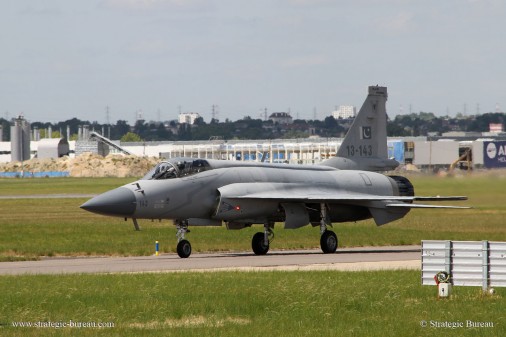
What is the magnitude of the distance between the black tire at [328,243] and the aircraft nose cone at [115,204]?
6.54 metres

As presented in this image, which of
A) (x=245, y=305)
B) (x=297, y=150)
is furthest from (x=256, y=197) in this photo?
(x=297, y=150)

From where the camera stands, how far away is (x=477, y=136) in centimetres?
17050

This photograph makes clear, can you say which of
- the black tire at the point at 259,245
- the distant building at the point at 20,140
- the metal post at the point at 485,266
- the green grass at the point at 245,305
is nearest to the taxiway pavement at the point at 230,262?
the black tire at the point at 259,245

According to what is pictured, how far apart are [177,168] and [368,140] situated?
9.56 m

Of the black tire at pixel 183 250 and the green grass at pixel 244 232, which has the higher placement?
the black tire at pixel 183 250

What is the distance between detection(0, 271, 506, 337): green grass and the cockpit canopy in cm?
894

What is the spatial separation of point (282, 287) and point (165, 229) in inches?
940

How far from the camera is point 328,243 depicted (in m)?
34.2

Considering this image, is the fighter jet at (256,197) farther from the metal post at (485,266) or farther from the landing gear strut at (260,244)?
the metal post at (485,266)

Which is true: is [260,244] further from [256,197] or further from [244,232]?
[244,232]

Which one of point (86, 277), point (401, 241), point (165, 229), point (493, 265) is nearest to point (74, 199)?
point (165, 229)

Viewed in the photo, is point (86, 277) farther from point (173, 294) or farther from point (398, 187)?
point (398, 187)

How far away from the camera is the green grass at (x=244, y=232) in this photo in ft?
→ 119

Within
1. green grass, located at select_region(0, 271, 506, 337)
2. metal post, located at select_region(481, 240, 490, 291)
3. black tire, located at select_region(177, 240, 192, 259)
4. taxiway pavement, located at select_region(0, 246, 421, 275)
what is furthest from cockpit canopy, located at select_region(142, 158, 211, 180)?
metal post, located at select_region(481, 240, 490, 291)
